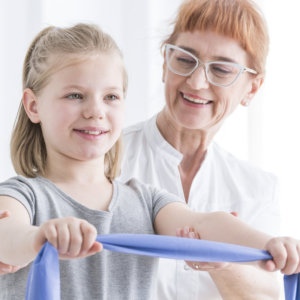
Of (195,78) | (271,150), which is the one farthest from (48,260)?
(271,150)

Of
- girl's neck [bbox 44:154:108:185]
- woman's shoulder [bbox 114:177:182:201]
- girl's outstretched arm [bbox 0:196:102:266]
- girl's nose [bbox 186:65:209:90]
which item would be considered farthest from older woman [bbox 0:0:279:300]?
girl's outstretched arm [bbox 0:196:102:266]

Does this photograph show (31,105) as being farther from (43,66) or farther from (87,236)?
(87,236)

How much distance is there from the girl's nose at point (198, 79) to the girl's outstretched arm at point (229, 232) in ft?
1.74

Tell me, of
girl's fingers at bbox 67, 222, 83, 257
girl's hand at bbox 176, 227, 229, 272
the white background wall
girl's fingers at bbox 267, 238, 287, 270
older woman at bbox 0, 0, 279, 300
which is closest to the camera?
girl's fingers at bbox 67, 222, 83, 257

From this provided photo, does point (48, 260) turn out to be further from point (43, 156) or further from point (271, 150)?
point (271, 150)

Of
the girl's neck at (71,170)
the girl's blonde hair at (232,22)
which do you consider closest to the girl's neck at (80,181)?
the girl's neck at (71,170)

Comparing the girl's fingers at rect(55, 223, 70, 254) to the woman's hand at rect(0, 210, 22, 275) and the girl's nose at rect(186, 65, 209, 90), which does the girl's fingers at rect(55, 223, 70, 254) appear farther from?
the girl's nose at rect(186, 65, 209, 90)

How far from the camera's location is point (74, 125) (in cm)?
122

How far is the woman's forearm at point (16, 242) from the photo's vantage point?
0.99 m

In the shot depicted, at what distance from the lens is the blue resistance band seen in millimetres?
943

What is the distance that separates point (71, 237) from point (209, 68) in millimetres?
990

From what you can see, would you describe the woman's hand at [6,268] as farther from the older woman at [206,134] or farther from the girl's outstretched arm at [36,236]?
the older woman at [206,134]

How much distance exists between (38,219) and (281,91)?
1767 mm

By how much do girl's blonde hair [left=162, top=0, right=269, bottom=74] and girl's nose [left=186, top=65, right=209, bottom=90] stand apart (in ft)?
0.42
